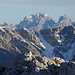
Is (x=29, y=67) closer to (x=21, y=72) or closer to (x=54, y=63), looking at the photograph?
(x=21, y=72)

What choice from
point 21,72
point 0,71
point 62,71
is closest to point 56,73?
point 62,71

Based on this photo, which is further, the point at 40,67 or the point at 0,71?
the point at 0,71

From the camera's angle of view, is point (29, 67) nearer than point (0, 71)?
Yes

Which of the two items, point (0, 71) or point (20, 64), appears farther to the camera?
point (0, 71)

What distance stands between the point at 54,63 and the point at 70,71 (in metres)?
7.57

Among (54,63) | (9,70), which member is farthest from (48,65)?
(9,70)

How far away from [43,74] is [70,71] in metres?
6.46

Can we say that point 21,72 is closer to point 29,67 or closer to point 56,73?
point 29,67

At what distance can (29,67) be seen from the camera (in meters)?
89.4

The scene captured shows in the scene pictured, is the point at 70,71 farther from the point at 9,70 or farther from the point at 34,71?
the point at 9,70

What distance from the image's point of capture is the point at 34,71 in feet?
287

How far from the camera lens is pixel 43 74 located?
3403 inches

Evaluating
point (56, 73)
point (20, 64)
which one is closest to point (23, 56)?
point (20, 64)

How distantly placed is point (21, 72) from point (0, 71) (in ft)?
34.8
